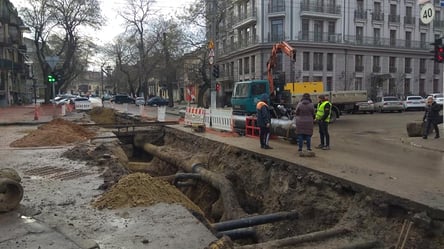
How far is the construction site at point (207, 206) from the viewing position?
17.8ft

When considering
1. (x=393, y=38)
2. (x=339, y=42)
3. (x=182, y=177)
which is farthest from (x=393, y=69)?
(x=182, y=177)

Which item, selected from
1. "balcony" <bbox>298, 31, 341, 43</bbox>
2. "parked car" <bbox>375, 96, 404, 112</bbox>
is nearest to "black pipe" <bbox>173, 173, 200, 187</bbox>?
"parked car" <bbox>375, 96, 404, 112</bbox>

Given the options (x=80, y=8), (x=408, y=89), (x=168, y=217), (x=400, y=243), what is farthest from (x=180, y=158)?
(x=408, y=89)

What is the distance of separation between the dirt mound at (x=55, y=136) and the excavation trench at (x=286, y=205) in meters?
2.60

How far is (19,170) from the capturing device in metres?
9.55

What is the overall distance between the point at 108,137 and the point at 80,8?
38500mm

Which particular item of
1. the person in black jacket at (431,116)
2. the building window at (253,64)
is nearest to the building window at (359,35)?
the building window at (253,64)

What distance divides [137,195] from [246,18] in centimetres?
4631

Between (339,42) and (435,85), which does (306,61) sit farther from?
(435,85)

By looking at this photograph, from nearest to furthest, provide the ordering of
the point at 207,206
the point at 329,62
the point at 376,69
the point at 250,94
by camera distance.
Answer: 1. the point at 207,206
2. the point at 250,94
3. the point at 329,62
4. the point at 376,69

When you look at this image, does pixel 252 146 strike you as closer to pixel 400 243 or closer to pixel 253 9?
pixel 400 243

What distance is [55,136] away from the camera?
49.2 ft

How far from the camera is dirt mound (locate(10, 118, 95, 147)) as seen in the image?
46.0ft

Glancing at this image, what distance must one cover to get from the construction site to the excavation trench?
0.06ft
